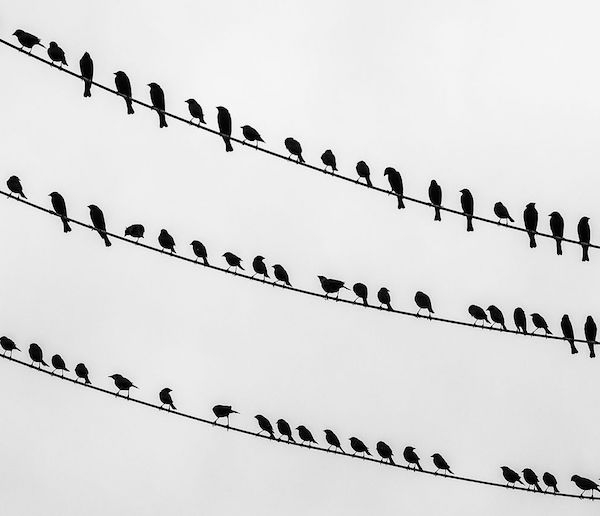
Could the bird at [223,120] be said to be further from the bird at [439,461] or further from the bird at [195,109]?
the bird at [439,461]

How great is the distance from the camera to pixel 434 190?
21688mm

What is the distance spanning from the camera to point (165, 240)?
2261cm

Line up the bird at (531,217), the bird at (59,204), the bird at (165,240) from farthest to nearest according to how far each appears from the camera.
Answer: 1. the bird at (165,240)
2. the bird at (531,217)
3. the bird at (59,204)

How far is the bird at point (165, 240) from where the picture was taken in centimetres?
2234

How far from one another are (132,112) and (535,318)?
7.34 meters

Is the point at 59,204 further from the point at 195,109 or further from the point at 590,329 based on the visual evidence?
the point at 590,329

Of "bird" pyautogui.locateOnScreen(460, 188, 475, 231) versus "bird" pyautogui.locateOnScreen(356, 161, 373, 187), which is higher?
"bird" pyautogui.locateOnScreen(356, 161, 373, 187)

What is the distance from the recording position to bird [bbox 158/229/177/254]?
73.3 ft

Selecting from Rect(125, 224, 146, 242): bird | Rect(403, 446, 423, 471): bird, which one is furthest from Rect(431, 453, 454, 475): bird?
Rect(125, 224, 146, 242): bird

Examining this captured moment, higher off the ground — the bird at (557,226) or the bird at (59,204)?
the bird at (557,226)

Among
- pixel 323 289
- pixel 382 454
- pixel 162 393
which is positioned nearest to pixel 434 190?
pixel 323 289

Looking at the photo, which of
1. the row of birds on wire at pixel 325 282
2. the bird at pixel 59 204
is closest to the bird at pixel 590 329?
the row of birds on wire at pixel 325 282

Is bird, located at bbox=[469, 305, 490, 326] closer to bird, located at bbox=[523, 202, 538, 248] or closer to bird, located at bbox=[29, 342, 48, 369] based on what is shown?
bird, located at bbox=[523, 202, 538, 248]

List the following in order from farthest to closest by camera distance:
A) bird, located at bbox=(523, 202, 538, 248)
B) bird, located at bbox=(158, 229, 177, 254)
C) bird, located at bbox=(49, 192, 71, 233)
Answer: bird, located at bbox=(158, 229, 177, 254) → bird, located at bbox=(523, 202, 538, 248) → bird, located at bbox=(49, 192, 71, 233)
